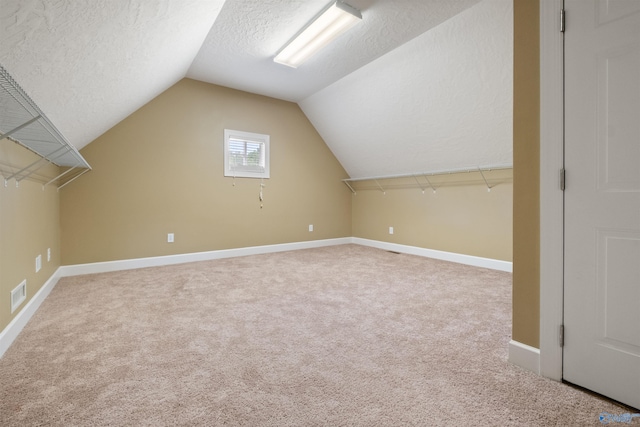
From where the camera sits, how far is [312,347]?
1.74m

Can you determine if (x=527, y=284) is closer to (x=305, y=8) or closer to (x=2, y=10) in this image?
(x=2, y=10)

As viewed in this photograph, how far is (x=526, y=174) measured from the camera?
1.47m

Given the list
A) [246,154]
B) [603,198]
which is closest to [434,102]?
[603,198]

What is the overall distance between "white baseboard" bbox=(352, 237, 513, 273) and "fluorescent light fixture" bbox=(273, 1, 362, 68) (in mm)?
3231

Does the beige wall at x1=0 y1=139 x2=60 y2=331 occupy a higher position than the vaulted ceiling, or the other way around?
the vaulted ceiling

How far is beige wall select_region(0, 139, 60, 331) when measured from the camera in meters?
1.77

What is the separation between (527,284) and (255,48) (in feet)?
10.8

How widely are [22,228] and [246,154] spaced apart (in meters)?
3.00

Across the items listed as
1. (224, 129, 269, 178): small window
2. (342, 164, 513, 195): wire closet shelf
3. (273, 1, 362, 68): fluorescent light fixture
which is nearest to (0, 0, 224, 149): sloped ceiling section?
(273, 1, 362, 68): fluorescent light fixture

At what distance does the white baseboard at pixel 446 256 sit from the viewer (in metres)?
3.71

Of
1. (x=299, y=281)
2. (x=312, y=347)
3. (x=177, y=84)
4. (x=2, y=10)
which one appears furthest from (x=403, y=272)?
(x=177, y=84)
